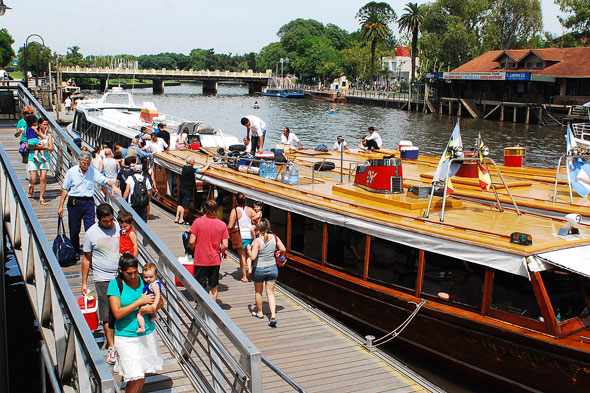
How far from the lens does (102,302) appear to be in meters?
7.26

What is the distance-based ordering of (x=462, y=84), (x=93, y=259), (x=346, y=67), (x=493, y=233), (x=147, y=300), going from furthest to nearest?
1. (x=346, y=67)
2. (x=462, y=84)
3. (x=493, y=233)
4. (x=93, y=259)
5. (x=147, y=300)

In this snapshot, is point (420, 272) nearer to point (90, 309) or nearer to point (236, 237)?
point (236, 237)

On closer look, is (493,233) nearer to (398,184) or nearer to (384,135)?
(398,184)

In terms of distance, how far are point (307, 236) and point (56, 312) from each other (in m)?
6.31

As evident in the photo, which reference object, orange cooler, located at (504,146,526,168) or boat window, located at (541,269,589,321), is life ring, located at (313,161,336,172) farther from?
boat window, located at (541,269,589,321)

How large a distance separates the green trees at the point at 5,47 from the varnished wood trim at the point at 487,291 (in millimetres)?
113434

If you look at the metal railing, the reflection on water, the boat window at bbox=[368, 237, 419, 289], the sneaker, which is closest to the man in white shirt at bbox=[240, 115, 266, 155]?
the boat window at bbox=[368, 237, 419, 289]

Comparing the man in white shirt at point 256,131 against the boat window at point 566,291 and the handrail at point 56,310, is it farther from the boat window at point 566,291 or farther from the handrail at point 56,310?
the boat window at point 566,291

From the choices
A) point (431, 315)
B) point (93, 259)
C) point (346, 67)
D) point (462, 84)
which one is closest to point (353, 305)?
point (431, 315)

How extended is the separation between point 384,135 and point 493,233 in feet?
140

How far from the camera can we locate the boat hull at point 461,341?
27.1 ft

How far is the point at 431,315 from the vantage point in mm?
9625

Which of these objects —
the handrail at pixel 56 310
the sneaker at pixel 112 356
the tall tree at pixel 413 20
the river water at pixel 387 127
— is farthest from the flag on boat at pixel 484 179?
the tall tree at pixel 413 20

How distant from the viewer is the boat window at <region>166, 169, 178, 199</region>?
17.1 metres
